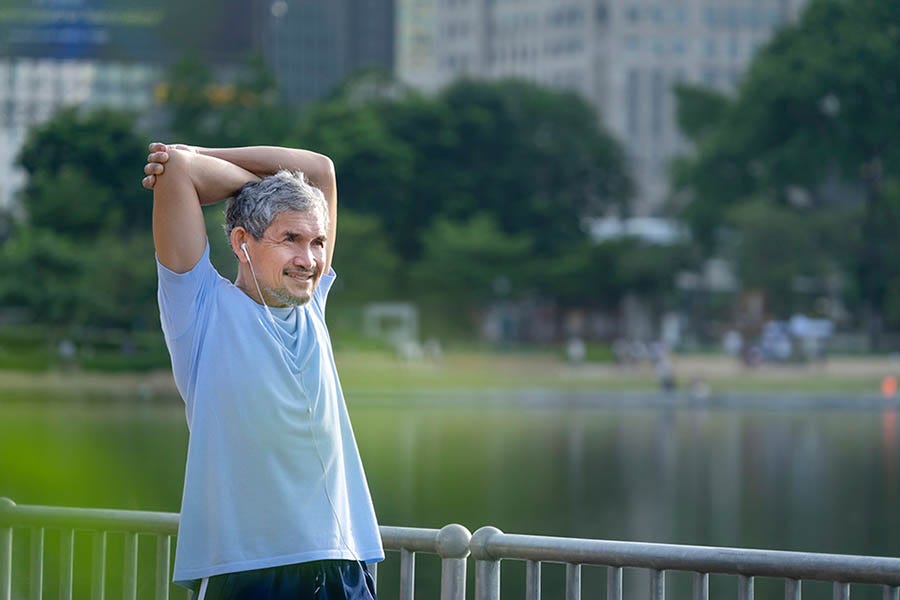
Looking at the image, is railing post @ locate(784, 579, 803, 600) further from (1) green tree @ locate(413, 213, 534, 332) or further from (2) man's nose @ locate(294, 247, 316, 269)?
(1) green tree @ locate(413, 213, 534, 332)

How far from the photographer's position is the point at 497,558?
Answer: 12.3ft

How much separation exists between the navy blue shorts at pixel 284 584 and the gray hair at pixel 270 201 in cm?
63

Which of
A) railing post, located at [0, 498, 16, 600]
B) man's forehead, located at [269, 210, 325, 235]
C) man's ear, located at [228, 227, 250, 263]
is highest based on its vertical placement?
man's forehead, located at [269, 210, 325, 235]

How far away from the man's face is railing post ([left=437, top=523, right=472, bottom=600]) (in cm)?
89

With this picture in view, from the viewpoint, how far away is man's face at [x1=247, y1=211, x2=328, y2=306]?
303 cm

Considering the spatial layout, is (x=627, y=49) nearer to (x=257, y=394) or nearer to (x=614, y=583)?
(x=614, y=583)

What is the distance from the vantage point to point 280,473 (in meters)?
2.92

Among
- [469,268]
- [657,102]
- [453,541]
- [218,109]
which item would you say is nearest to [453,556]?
[453,541]

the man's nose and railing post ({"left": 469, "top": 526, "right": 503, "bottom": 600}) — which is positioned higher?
the man's nose

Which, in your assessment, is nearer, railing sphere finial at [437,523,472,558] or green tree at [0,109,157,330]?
railing sphere finial at [437,523,472,558]

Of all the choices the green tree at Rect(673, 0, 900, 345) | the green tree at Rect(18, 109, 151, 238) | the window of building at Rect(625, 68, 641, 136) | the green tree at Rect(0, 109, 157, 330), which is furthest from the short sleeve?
the window of building at Rect(625, 68, 641, 136)

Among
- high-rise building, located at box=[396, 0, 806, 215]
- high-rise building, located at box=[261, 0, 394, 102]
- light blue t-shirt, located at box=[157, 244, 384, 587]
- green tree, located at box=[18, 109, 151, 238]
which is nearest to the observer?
light blue t-shirt, located at box=[157, 244, 384, 587]

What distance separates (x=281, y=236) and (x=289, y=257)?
43mm

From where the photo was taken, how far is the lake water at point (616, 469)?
1789 centimetres
